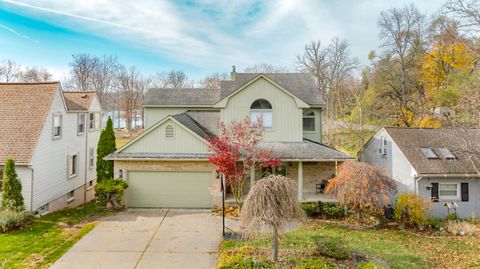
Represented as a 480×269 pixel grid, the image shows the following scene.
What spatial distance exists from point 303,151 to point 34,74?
50.3 m

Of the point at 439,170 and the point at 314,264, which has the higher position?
the point at 439,170

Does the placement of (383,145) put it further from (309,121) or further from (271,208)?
(271,208)

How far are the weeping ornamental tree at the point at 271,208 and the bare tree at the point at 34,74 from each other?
52641mm

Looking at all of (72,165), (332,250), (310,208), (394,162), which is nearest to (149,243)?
(332,250)

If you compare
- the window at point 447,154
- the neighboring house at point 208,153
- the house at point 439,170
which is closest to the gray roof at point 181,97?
the neighboring house at point 208,153

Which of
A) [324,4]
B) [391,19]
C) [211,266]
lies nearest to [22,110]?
[211,266]

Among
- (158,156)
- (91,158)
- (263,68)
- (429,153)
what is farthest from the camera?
(263,68)

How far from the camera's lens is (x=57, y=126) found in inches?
679

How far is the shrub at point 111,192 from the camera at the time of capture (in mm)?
15492

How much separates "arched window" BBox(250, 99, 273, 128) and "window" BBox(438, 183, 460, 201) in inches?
413

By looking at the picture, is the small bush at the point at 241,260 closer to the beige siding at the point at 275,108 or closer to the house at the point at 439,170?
the beige siding at the point at 275,108

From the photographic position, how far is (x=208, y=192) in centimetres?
1641

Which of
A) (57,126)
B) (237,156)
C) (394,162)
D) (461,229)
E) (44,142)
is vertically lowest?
(461,229)

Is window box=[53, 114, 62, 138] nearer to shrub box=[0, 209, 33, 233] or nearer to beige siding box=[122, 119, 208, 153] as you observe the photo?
beige siding box=[122, 119, 208, 153]
